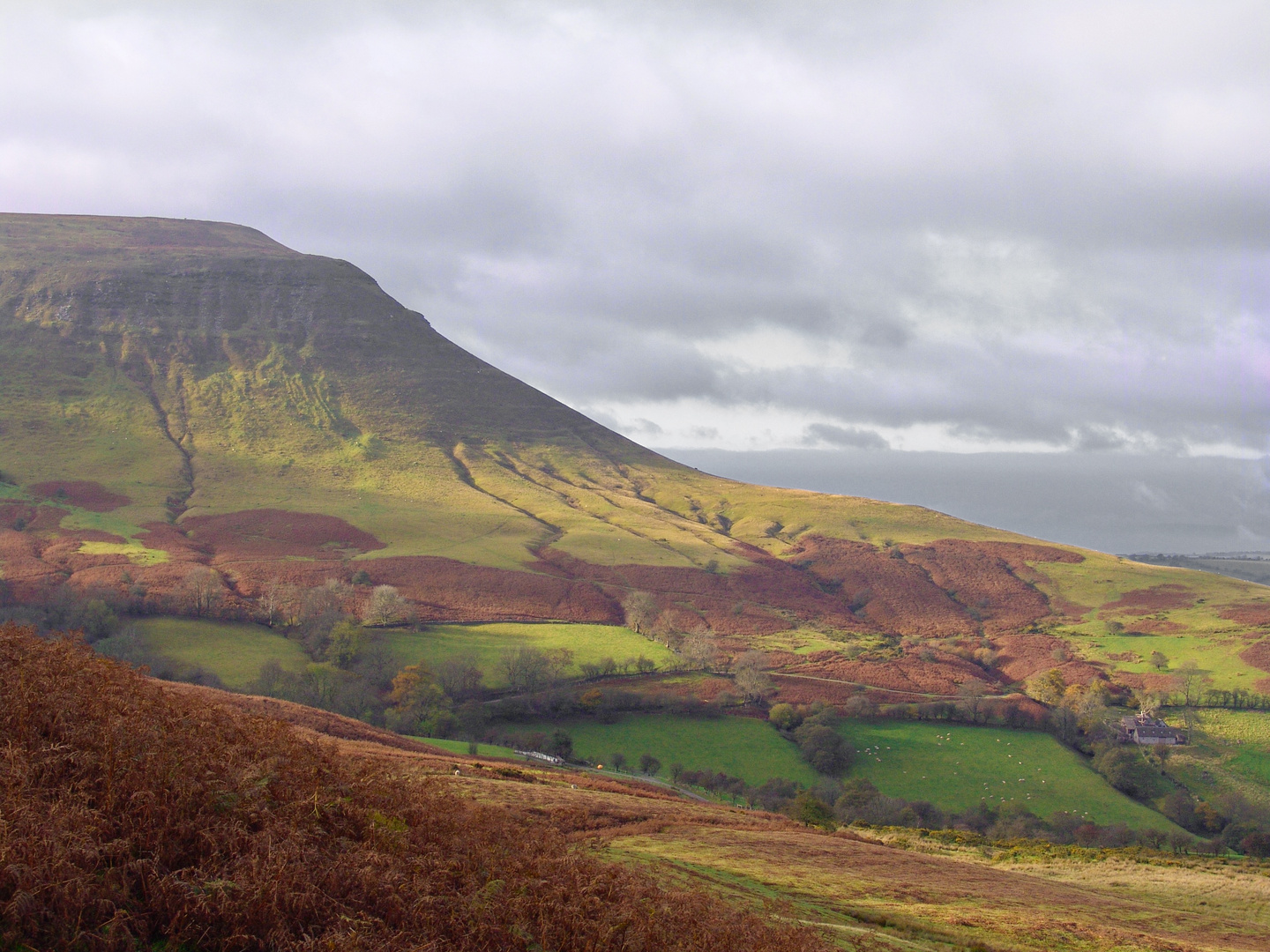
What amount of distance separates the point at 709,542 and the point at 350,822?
135 meters

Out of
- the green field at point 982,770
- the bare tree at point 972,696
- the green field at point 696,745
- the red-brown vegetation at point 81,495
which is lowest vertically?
the green field at point 696,745

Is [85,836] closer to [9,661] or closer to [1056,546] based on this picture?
[9,661]

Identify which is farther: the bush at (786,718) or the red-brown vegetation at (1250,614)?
the red-brown vegetation at (1250,614)

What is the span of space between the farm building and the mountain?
13614 mm

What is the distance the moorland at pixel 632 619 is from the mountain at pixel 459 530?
75cm

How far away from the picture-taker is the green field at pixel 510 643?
261ft

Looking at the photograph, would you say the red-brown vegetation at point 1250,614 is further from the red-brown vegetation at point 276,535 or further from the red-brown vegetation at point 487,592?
the red-brown vegetation at point 276,535

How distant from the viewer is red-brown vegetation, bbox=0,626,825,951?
8.12 meters

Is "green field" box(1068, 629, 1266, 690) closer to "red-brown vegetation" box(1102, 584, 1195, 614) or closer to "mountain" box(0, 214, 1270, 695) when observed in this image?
"mountain" box(0, 214, 1270, 695)

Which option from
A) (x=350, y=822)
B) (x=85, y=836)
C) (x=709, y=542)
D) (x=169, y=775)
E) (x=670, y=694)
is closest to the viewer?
(x=85, y=836)

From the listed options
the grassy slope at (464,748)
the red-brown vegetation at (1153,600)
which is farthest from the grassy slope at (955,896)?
the red-brown vegetation at (1153,600)

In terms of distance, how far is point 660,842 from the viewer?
2238cm

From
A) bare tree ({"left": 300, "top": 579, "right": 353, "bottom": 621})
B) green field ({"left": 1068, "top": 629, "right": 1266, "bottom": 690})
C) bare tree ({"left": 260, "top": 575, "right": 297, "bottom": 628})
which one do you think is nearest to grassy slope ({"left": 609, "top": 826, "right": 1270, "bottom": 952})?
bare tree ({"left": 300, "top": 579, "right": 353, "bottom": 621})

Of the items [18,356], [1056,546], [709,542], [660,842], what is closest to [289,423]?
[18,356]
